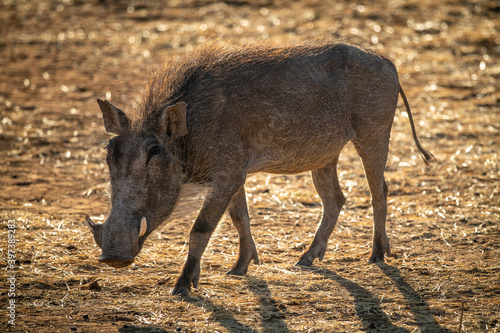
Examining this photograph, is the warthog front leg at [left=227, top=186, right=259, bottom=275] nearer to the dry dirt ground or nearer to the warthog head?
the dry dirt ground

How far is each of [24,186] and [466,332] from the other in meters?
5.15

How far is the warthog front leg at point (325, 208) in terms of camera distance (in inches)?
211

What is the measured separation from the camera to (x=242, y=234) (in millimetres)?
5184

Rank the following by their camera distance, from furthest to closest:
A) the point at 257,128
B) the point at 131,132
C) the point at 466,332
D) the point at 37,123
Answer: the point at 37,123, the point at 257,128, the point at 131,132, the point at 466,332

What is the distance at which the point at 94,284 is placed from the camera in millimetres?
4688

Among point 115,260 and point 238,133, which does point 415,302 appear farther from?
point 115,260

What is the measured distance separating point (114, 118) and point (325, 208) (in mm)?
2098

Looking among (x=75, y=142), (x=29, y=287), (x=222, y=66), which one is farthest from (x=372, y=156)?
(x=75, y=142)

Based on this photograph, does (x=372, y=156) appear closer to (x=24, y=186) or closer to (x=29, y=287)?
(x=29, y=287)

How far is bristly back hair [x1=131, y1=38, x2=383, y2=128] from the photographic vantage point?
473 cm

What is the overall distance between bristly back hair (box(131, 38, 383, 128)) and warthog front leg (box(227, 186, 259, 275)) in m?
0.94

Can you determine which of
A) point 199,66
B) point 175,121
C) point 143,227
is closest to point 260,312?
point 143,227

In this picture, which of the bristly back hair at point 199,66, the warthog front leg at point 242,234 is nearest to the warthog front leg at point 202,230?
the warthog front leg at point 242,234

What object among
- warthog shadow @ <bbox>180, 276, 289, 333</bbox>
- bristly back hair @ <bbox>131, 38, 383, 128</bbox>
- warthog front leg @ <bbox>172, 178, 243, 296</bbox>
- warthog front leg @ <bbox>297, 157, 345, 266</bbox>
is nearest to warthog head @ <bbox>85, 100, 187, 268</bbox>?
bristly back hair @ <bbox>131, 38, 383, 128</bbox>
